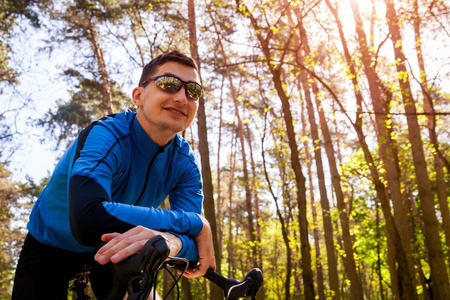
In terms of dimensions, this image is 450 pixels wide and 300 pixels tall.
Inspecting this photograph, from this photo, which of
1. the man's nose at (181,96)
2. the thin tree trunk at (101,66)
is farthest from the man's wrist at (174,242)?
the thin tree trunk at (101,66)

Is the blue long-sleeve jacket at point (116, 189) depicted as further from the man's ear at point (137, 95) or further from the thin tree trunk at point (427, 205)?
the thin tree trunk at point (427, 205)

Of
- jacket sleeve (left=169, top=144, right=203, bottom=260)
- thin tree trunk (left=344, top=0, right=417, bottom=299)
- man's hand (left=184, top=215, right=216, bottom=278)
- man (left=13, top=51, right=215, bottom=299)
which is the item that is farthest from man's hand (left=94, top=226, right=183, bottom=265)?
thin tree trunk (left=344, top=0, right=417, bottom=299)

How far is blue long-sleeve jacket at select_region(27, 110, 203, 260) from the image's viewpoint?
54.3 inches

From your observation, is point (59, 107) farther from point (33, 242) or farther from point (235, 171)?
point (33, 242)

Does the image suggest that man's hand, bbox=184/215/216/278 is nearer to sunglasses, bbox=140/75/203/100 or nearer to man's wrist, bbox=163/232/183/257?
man's wrist, bbox=163/232/183/257

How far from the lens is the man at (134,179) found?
1.56m

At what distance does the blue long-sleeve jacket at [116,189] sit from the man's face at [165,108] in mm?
58

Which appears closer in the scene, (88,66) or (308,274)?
(308,274)

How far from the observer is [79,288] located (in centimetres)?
205

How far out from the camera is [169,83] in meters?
1.93

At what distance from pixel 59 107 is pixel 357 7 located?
18.7m

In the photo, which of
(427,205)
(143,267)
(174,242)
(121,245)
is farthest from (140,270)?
(427,205)

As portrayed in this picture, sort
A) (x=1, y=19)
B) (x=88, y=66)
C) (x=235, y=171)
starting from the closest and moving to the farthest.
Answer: (x=1, y=19) → (x=88, y=66) → (x=235, y=171)

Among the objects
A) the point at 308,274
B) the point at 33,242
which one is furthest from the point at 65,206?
the point at 308,274
